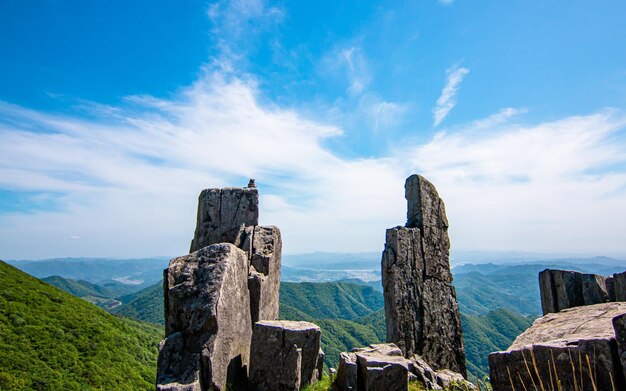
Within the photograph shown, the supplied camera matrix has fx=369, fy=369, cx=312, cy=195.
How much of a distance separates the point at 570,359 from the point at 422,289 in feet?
26.8

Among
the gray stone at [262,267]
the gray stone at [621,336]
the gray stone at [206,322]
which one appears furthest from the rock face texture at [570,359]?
the gray stone at [262,267]

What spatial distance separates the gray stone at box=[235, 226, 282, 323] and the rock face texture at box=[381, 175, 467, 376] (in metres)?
4.39

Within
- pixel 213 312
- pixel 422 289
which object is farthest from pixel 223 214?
pixel 422 289

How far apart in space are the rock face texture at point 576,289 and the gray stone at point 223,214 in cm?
1052

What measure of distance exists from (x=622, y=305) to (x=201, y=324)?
424 inches

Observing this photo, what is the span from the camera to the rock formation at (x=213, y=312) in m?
9.16

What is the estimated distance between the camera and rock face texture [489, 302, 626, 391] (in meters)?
6.44

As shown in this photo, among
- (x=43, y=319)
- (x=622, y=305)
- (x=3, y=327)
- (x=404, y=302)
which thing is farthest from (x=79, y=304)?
(x=622, y=305)

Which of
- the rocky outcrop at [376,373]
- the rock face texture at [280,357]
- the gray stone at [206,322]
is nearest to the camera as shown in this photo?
the rocky outcrop at [376,373]

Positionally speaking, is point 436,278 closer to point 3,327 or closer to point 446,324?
point 446,324

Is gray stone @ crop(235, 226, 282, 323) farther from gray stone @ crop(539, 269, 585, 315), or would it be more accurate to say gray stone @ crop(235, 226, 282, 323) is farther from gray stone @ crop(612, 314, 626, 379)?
gray stone @ crop(539, 269, 585, 315)

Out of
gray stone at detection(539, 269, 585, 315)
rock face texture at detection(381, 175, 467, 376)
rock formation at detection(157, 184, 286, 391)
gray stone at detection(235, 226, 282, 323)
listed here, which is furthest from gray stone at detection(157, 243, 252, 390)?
gray stone at detection(539, 269, 585, 315)

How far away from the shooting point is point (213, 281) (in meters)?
9.98

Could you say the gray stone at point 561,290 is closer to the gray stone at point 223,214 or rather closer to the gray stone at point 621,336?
the gray stone at point 621,336
